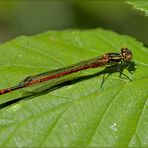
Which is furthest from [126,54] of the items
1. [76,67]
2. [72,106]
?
[72,106]

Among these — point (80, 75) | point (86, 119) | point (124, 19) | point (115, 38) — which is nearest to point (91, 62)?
point (80, 75)

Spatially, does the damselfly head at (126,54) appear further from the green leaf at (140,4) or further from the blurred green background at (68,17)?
the blurred green background at (68,17)

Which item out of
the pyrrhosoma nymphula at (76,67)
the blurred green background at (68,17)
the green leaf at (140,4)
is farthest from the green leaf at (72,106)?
the blurred green background at (68,17)

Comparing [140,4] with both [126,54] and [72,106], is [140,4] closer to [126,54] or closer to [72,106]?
[126,54]

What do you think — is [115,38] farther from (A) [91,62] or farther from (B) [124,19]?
(B) [124,19]

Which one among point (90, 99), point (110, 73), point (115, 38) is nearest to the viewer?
point (90, 99)
